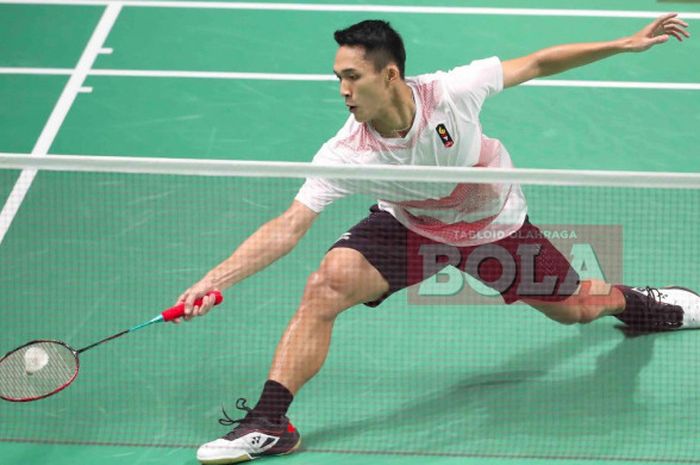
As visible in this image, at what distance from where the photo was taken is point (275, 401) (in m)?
6.19

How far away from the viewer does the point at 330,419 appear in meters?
6.44

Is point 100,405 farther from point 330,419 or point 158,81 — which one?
point 158,81

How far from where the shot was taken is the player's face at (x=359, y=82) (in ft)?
19.7

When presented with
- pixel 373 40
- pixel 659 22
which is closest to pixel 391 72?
pixel 373 40

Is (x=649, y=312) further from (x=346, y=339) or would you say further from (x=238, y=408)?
(x=238, y=408)

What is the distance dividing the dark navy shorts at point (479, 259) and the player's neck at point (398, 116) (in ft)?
1.57

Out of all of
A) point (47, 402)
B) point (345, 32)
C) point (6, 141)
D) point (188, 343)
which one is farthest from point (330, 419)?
point (6, 141)

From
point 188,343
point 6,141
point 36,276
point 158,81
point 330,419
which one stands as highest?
point 158,81

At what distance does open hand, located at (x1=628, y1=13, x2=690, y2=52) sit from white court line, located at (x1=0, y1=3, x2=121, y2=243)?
361cm

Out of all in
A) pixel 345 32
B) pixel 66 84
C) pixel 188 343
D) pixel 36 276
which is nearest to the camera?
pixel 345 32

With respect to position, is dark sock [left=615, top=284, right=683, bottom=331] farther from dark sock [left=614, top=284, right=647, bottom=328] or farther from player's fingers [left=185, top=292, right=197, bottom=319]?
player's fingers [left=185, top=292, right=197, bottom=319]

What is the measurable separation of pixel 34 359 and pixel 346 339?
1.60 meters

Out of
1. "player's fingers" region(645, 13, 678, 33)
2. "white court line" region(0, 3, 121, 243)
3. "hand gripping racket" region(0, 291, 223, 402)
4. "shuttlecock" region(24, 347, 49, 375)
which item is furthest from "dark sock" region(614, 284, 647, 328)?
"white court line" region(0, 3, 121, 243)

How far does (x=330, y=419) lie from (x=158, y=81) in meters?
3.85
